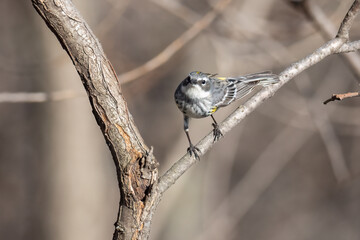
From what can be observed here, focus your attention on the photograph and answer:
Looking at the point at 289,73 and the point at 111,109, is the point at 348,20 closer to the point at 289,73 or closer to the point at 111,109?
the point at 289,73

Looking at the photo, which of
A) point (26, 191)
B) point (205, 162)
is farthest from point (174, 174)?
point (26, 191)

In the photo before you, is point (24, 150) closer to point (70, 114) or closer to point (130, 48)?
point (130, 48)

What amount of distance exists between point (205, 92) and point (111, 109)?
2.58 m

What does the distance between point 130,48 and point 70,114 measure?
5.43 m

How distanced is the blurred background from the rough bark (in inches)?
71.5

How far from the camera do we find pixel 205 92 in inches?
199

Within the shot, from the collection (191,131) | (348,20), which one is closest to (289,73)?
(348,20)

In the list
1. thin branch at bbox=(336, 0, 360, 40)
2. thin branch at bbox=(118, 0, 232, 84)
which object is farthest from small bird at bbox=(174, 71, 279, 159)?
thin branch at bbox=(336, 0, 360, 40)

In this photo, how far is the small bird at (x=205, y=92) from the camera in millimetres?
4805

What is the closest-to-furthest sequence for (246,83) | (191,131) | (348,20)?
1. (348,20)
2. (246,83)
3. (191,131)

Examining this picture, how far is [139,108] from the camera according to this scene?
13.8 meters

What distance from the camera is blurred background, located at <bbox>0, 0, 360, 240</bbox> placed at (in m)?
6.95

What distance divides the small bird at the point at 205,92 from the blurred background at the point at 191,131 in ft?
2.12

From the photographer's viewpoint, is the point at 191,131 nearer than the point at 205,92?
No
